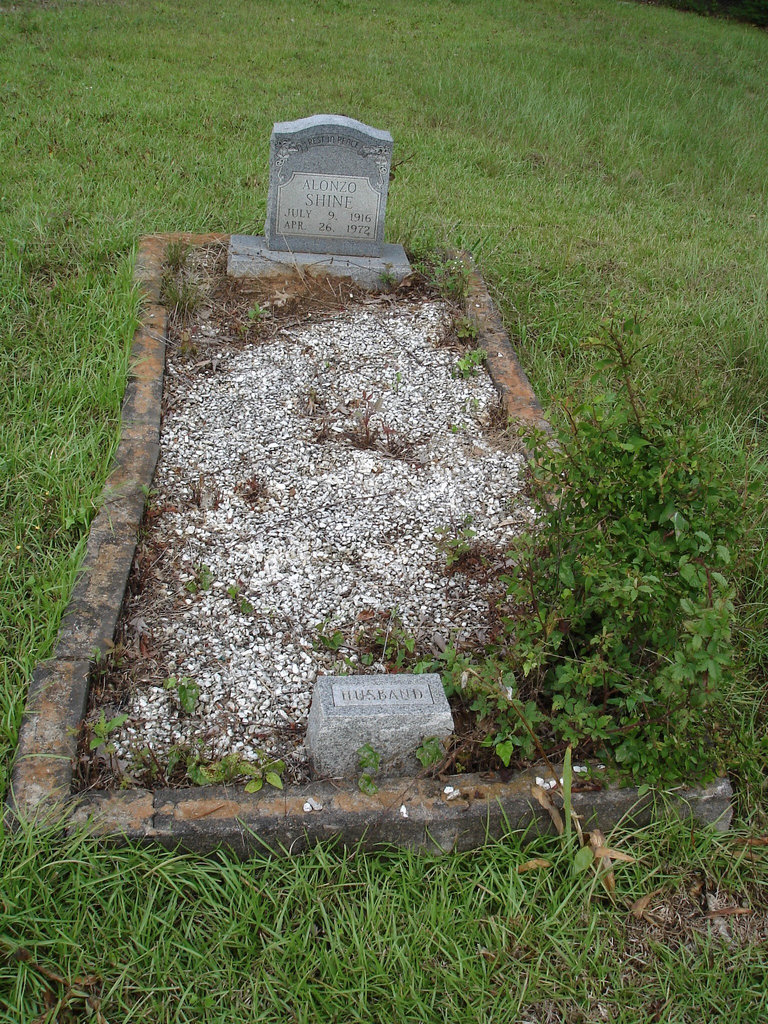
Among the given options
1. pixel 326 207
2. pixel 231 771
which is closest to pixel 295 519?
pixel 231 771

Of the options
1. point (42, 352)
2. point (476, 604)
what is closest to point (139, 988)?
point (476, 604)

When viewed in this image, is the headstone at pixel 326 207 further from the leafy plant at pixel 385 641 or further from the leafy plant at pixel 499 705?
the leafy plant at pixel 499 705

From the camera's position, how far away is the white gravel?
97.5 inches

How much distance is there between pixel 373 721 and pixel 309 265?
307cm

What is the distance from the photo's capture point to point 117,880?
1922mm

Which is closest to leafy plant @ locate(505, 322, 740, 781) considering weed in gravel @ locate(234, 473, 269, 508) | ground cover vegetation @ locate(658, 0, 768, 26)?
weed in gravel @ locate(234, 473, 269, 508)

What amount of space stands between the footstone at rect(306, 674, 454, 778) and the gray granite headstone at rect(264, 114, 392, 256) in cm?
305

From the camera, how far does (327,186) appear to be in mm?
4352

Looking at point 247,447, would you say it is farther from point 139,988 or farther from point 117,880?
point 139,988

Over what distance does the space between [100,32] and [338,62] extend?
2350 millimetres

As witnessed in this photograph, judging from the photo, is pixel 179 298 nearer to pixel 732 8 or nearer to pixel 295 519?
pixel 295 519

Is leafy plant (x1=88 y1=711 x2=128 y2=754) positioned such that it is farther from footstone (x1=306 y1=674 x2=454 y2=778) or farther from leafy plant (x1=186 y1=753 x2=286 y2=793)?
footstone (x1=306 y1=674 x2=454 y2=778)

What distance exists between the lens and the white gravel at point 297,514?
248 cm

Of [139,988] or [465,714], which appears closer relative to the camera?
[139,988]
